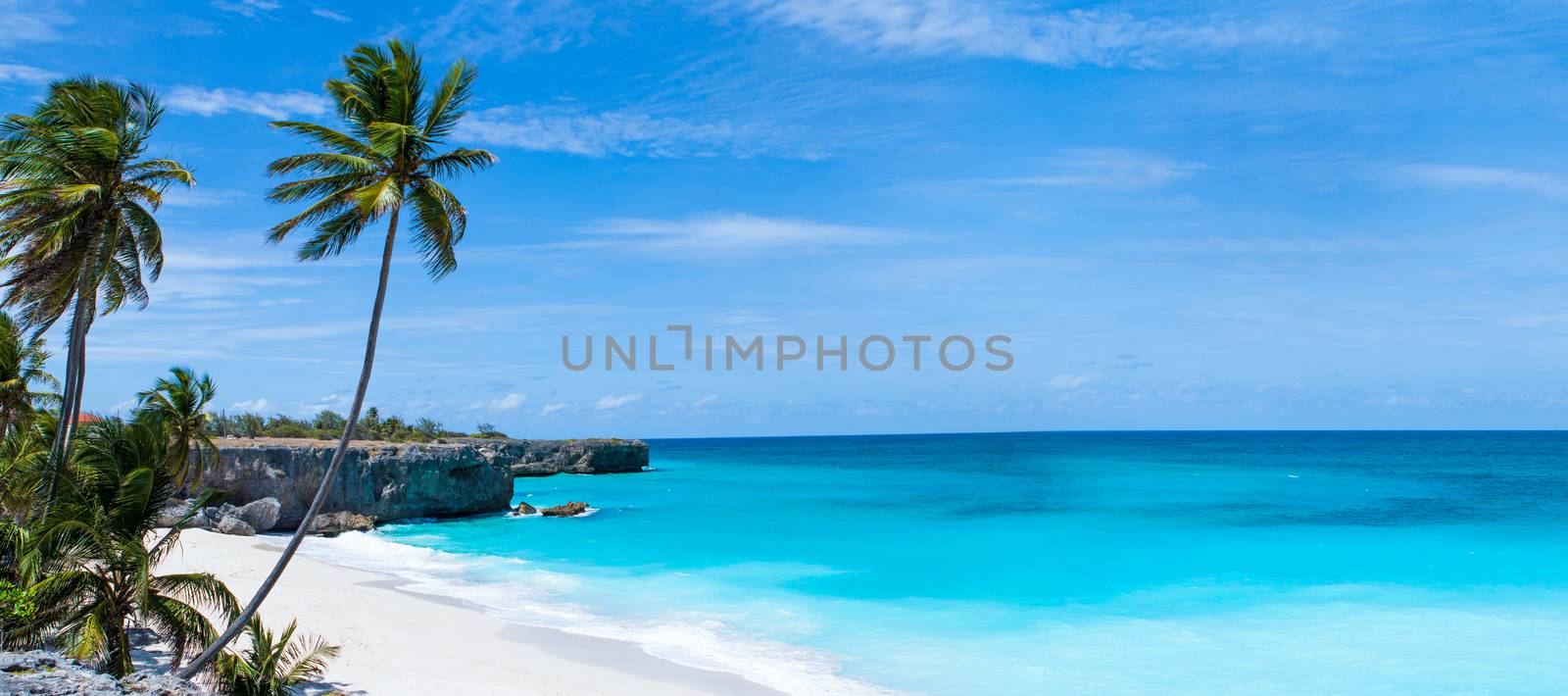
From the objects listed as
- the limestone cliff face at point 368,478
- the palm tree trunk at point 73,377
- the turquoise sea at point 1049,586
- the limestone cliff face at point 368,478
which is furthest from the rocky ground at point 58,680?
the limestone cliff face at point 368,478

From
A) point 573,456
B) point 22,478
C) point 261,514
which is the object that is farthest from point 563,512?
point 573,456

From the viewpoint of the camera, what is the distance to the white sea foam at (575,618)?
1578 cm

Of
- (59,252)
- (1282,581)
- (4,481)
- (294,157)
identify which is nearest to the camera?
(294,157)

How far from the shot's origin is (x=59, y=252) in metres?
11.8

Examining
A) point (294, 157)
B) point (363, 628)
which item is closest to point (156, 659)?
point (363, 628)

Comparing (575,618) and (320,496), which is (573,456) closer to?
(575,618)

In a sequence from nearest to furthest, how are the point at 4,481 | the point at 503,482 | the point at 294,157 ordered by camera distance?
1. the point at 294,157
2. the point at 4,481
3. the point at 503,482

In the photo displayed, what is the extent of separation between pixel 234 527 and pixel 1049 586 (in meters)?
26.7

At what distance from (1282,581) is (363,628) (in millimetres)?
23654

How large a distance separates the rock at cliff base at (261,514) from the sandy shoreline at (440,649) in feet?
30.2

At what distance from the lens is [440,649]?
1614 centimetres

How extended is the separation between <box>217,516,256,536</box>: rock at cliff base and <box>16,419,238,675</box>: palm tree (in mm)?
21526

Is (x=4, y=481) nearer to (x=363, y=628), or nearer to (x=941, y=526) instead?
(x=363, y=628)

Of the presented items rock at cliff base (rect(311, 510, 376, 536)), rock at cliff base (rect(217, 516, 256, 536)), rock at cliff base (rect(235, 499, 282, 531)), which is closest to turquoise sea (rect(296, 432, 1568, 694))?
rock at cliff base (rect(311, 510, 376, 536))
